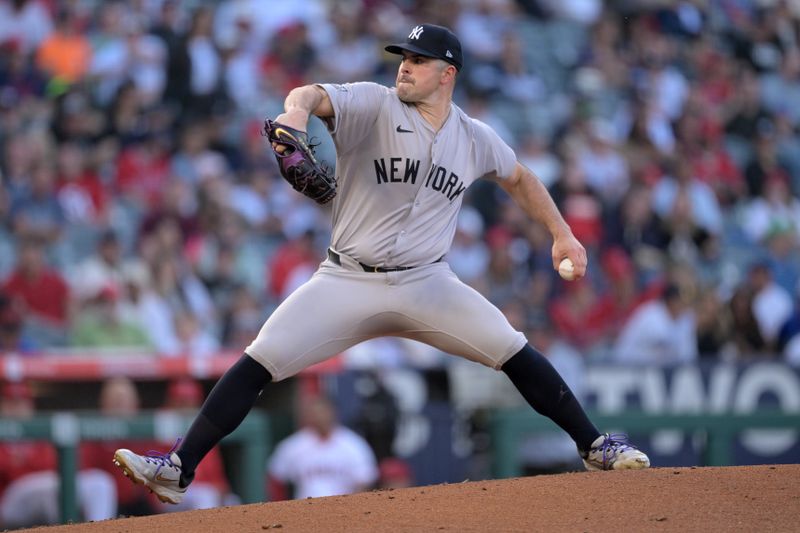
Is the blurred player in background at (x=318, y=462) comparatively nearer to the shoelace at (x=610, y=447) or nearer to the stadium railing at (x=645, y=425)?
the stadium railing at (x=645, y=425)

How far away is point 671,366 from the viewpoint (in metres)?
10.5

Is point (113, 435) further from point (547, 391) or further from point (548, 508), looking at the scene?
point (548, 508)

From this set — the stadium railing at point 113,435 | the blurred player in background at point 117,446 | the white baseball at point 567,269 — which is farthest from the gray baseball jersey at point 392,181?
the blurred player in background at point 117,446

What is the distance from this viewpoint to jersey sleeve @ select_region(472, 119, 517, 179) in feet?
18.9

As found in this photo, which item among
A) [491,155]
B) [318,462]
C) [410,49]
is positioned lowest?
[318,462]

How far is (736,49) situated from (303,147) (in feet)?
39.6

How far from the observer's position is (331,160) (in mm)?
10047

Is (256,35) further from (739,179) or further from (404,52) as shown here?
(404,52)

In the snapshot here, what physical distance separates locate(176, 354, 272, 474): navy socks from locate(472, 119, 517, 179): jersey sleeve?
130cm

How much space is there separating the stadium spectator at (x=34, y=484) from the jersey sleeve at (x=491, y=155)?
3.75 m

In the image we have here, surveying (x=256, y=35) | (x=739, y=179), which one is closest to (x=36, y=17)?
(x=256, y=35)

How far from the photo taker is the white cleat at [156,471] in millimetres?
5230

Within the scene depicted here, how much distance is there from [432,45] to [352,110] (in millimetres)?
497

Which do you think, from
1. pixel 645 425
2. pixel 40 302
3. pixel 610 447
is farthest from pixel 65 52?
pixel 610 447
